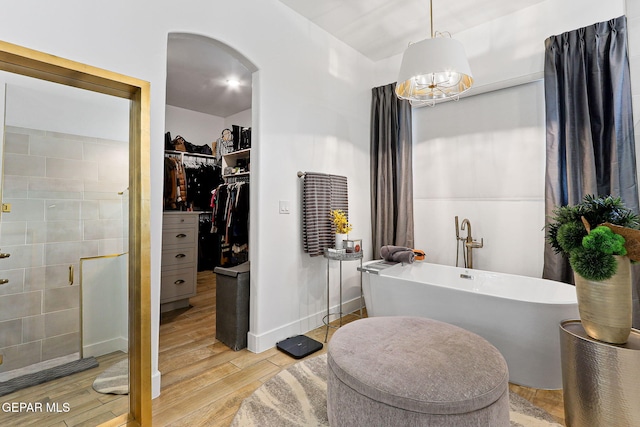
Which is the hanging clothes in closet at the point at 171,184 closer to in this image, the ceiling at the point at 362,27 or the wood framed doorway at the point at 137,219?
the ceiling at the point at 362,27

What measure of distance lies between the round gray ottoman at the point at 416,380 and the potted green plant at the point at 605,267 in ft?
1.86

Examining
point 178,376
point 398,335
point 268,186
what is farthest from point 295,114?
point 178,376

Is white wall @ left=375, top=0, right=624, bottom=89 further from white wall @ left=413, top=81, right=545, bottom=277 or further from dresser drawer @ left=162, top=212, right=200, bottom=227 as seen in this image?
dresser drawer @ left=162, top=212, right=200, bottom=227

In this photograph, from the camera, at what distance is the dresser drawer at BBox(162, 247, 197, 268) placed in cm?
342

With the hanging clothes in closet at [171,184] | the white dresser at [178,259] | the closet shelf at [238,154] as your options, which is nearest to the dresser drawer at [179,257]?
the white dresser at [178,259]

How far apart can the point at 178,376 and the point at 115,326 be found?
661mm

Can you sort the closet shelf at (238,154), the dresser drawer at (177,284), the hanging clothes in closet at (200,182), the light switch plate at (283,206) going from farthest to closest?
the hanging clothes in closet at (200,182) < the closet shelf at (238,154) < the dresser drawer at (177,284) < the light switch plate at (283,206)

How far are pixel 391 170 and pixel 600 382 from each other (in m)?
2.44

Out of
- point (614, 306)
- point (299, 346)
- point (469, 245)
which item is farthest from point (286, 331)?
point (614, 306)

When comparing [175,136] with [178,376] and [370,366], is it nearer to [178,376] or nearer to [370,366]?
[178,376]

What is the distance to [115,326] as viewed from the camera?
5.43ft

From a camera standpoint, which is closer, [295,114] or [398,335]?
[398,335]

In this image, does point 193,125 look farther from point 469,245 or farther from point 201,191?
point 469,245

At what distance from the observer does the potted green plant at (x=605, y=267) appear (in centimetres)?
144
